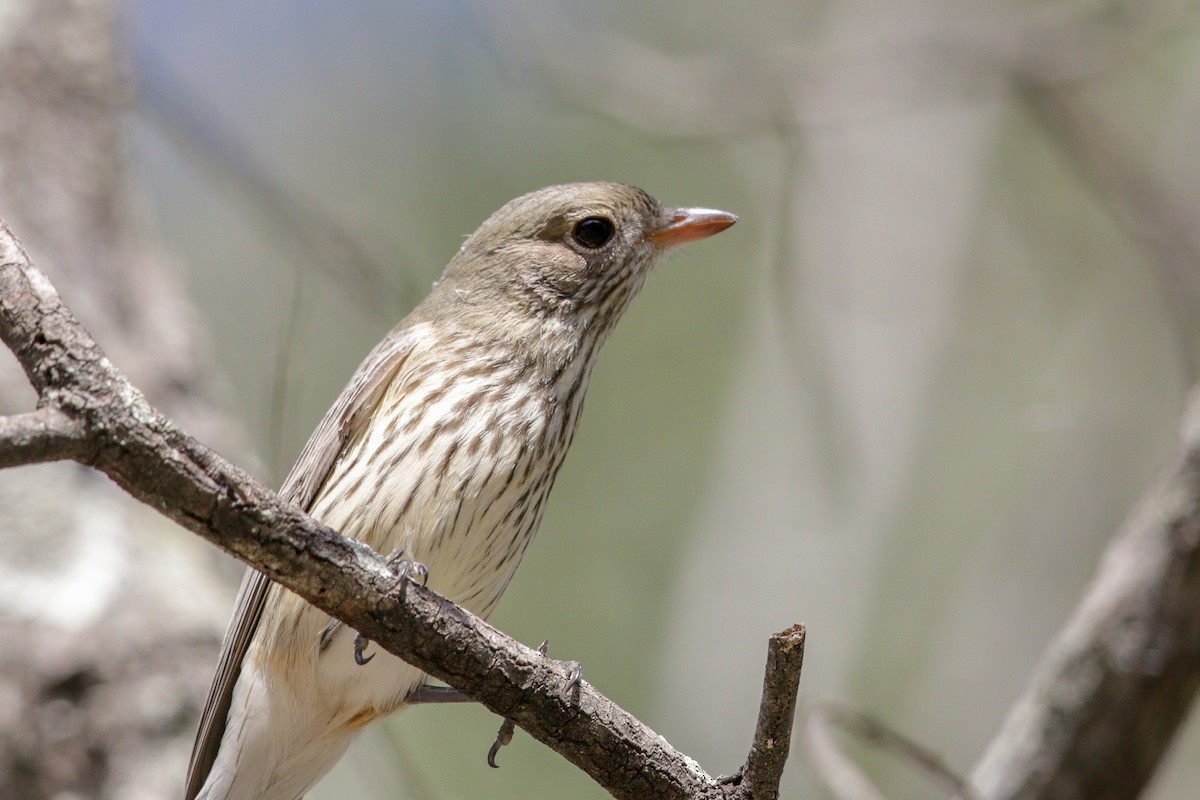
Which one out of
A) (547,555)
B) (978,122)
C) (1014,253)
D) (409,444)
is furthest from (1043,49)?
(547,555)

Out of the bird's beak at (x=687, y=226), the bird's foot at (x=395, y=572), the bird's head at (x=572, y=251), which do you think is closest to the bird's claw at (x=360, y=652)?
the bird's foot at (x=395, y=572)

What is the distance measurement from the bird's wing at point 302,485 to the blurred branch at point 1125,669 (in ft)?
6.81

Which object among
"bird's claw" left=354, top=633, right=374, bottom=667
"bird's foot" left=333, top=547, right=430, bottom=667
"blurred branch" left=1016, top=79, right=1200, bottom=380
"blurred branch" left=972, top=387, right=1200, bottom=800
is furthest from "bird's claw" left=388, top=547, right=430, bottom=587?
"blurred branch" left=1016, top=79, right=1200, bottom=380

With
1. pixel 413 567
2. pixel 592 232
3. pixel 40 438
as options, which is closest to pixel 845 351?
pixel 592 232

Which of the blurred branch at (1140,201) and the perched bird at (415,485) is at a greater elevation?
the blurred branch at (1140,201)

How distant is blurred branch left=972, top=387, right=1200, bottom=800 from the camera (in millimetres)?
3312

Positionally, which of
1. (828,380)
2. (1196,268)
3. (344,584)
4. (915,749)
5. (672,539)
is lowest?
(344,584)

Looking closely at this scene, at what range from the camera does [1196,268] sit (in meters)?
4.90

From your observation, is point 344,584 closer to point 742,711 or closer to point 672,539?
point 742,711

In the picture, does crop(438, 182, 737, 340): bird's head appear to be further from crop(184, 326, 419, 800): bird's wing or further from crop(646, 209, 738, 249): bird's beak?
crop(184, 326, 419, 800): bird's wing

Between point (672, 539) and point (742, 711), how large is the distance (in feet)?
7.31

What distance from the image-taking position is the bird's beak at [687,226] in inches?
164

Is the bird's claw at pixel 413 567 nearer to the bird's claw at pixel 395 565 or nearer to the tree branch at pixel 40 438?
the bird's claw at pixel 395 565

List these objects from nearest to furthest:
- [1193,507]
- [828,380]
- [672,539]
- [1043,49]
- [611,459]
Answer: [1193,507] < [828,380] < [1043,49] < [672,539] < [611,459]
